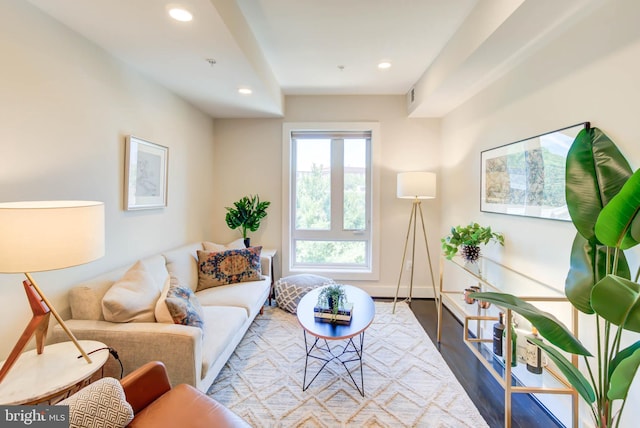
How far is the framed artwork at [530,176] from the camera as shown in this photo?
1647mm

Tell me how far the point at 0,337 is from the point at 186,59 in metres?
2.08

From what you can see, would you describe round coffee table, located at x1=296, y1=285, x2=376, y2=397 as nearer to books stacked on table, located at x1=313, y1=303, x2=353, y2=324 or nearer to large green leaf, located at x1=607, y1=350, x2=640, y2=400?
books stacked on table, located at x1=313, y1=303, x2=353, y2=324

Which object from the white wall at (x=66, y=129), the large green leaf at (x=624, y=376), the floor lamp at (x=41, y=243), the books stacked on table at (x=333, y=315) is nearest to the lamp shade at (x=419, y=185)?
the books stacked on table at (x=333, y=315)

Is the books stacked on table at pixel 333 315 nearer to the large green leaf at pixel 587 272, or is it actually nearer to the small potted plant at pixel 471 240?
the small potted plant at pixel 471 240

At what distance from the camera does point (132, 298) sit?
166 cm

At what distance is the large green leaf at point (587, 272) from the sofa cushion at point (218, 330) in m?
2.01

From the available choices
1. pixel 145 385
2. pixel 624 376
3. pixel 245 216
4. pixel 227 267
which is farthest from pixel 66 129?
pixel 624 376

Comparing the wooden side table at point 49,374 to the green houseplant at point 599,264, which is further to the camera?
the wooden side table at point 49,374

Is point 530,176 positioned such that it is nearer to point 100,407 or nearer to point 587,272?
point 587,272

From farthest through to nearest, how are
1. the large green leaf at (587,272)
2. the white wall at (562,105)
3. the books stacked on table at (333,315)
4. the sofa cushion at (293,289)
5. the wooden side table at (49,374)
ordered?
the sofa cushion at (293,289) → the books stacked on table at (333,315) → the white wall at (562,105) → the large green leaf at (587,272) → the wooden side table at (49,374)

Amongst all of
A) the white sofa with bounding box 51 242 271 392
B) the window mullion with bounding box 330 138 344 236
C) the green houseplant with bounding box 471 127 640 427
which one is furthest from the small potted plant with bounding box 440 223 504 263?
the white sofa with bounding box 51 242 271 392

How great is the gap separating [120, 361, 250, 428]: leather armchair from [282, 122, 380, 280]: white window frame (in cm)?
243

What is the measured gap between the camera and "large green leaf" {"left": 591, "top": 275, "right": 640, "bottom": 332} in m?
0.86

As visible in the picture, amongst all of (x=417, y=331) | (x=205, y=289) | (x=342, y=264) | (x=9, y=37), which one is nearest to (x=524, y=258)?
(x=417, y=331)
